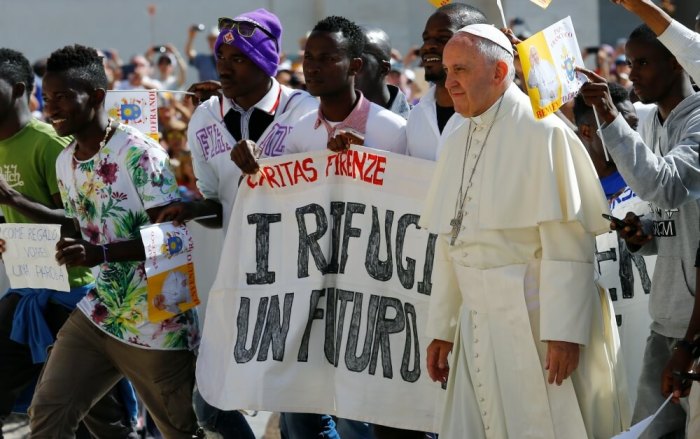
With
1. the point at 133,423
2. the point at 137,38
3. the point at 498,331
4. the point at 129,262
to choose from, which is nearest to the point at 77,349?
the point at 129,262

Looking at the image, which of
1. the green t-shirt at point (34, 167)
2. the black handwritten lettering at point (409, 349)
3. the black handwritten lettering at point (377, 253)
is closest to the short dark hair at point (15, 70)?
the green t-shirt at point (34, 167)

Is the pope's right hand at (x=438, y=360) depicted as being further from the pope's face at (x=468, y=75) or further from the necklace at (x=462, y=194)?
the pope's face at (x=468, y=75)

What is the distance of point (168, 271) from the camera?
6258mm

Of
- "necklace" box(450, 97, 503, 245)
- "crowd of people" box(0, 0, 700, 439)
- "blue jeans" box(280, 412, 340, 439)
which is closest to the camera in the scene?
"crowd of people" box(0, 0, 700, 439)

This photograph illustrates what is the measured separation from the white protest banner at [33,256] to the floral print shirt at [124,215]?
1.20 feet

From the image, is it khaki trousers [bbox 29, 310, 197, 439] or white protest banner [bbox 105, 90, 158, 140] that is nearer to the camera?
khaki trousers [bbox 29, 310, 197, 439]

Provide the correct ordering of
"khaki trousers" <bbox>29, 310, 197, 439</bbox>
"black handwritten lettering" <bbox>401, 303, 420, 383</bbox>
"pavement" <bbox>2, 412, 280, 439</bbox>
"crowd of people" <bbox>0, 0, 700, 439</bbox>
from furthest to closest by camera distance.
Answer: "pavement" <bbox>2, 412, 280, 439</bbox>, "khaki trousers" <bbox>29, 310, 197, 439</bbox>, "black handwritten lettering" <bbox>401, 303, 420, 383</bbox>, "crowd of people" <bbox>0, 0, 700, 439</bbox>

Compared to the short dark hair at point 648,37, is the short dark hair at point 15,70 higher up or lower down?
higher up

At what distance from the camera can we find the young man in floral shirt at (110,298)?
624 cm

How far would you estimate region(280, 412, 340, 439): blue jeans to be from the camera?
634cm

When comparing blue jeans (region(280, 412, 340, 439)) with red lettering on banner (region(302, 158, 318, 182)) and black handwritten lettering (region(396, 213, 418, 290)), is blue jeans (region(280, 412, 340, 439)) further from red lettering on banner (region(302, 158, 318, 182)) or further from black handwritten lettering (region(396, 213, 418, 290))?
red lettering on banner (region(302, 158, 318, 182))

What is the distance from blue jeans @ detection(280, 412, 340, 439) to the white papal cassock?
1263 millimetres

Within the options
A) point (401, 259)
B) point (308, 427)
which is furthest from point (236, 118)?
point (308, 427)

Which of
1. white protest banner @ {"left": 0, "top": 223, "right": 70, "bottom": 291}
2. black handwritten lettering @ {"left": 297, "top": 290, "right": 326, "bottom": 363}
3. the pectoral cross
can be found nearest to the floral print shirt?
white protest banner @ {"left": 0, "top": 223, "right": 70, "bottom": 291}
